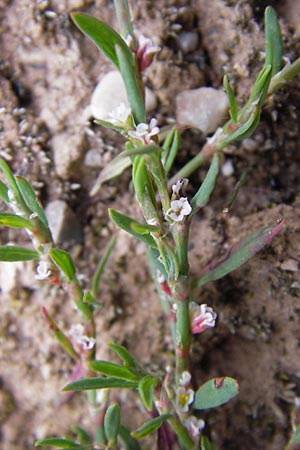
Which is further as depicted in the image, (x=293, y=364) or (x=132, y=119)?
(x=293, y=364)

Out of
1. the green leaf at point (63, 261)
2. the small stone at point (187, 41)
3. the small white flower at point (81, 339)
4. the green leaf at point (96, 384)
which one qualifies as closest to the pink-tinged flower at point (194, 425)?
the green leaf at point (96, 384)

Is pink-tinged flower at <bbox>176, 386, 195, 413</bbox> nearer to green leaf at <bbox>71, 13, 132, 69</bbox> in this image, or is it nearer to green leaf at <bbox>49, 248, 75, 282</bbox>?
green leaf at <bbox>49, 248, 75, 282</bbox>

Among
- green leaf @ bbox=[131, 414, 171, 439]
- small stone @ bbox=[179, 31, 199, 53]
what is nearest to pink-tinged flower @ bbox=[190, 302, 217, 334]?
green leaf @ bbox=[131, 414, 171, 439]

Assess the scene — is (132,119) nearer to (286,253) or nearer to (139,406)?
(286,253)

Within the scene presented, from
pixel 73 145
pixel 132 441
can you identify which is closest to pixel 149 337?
pixel 132 441

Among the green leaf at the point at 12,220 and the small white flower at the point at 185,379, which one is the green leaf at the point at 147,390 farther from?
the green leaf at the point at 12,220

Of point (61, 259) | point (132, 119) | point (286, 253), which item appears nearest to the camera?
point (132, 119)
